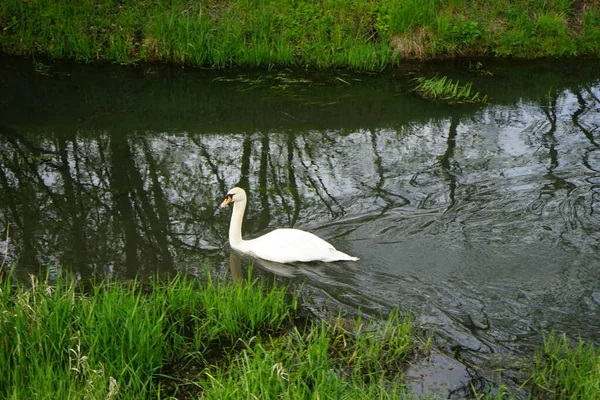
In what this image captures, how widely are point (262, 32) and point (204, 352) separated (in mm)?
8695

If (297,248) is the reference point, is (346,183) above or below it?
above

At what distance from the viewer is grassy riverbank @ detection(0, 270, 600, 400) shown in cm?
471

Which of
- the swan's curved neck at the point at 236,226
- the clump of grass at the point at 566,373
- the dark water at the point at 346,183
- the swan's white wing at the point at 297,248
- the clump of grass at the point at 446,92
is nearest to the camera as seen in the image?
the clump of grass at the point at 566,373

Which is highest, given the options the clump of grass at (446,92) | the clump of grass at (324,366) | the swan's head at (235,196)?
the clump of grass at (446,92)

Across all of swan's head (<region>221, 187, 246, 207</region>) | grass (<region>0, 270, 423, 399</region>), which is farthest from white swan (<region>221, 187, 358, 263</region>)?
grass (<region>0, 270, 423, 399</region>)

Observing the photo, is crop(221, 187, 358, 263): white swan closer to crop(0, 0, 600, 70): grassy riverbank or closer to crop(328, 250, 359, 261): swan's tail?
crop(328, 250, 359, 261): swan's tail

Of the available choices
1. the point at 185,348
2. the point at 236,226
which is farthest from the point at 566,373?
the point at 236,226

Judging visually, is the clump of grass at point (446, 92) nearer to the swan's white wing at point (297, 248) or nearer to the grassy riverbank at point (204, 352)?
the swan's white wing at point (297, 248)

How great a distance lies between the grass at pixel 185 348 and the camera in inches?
185

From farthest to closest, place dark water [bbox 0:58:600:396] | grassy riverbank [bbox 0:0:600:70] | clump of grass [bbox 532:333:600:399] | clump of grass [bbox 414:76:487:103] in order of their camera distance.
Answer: grassy riverbank [bbox 0:0:600:70], clump of grass [bbox 414:76:487:103], dark water [bbox 0:58:600:396], clump of grass [bbox 532:333:600:399]

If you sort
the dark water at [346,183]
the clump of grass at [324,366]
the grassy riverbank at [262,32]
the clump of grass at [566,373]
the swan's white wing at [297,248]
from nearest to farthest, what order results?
the clump of grass at [324,366] < the clump of grass at [566,373] < the dark water at [346,183] < the swan's white wing at [297,248] < the grassy riverbank at [262,32]

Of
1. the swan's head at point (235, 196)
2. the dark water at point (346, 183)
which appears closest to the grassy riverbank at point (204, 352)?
the dark water at point (346, 183)

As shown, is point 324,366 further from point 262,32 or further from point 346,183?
point 262,32

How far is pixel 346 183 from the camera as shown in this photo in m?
9.01
